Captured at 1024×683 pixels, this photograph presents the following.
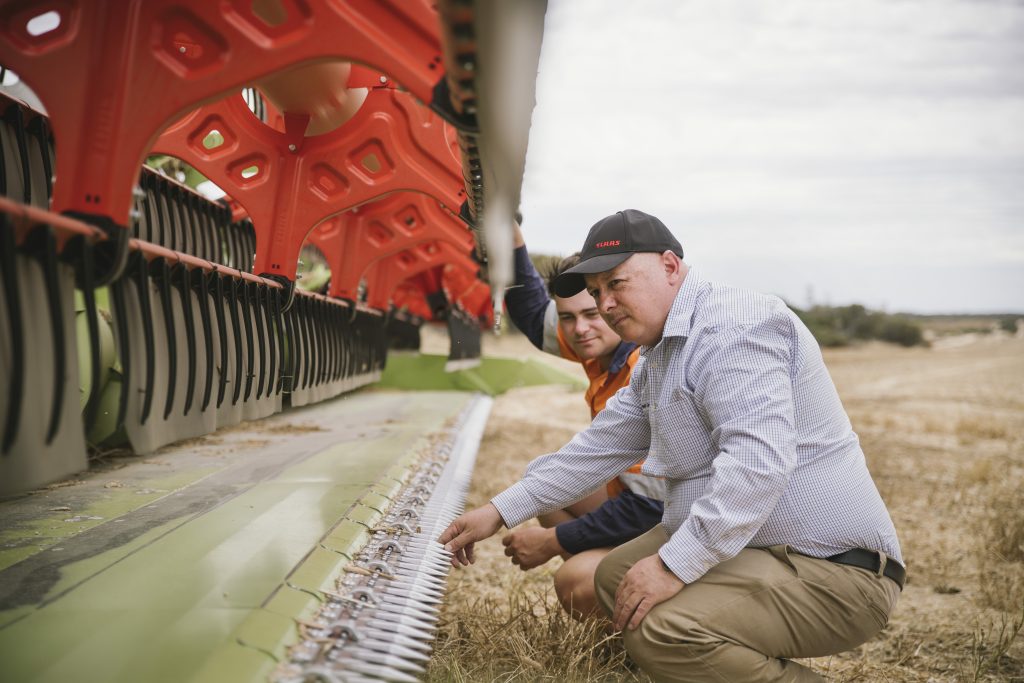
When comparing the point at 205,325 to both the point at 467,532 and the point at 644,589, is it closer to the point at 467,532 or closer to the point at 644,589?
the point at 467,532

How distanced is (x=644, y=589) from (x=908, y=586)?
6.72 feet

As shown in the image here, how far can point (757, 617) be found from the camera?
2064 mm

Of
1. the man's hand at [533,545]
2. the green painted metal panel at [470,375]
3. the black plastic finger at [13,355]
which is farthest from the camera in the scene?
the green painted metal panel at [470,375]

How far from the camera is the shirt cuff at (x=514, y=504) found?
2.42 m

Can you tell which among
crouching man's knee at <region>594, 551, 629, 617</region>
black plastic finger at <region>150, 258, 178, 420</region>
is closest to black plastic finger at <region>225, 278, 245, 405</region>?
black plastic finger at <region>150, 258, 178, 420</region>

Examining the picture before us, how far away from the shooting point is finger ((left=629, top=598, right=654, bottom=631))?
6.63 ft

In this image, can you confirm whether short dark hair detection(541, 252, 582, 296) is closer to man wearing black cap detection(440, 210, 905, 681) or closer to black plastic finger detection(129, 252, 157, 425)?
man wearing black cap detection(440, 210, 905, 681)

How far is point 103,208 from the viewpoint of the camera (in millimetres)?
1647

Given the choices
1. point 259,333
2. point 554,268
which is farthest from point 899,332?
point 259,333

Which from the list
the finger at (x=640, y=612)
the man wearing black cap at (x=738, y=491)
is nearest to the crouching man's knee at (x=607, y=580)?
the man wearing black cap at (x=738, y=491)

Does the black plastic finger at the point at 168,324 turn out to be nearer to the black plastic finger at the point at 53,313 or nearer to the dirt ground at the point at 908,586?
the black plastic finger at the point at 53,313

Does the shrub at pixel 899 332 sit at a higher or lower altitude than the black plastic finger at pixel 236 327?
higher

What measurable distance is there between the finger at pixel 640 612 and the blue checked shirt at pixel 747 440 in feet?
0.40

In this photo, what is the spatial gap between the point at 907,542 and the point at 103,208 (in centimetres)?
391
